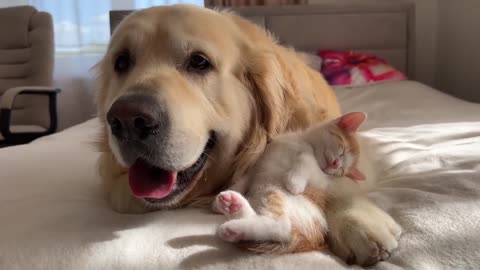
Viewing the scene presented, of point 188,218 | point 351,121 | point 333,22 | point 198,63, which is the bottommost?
point 188,218

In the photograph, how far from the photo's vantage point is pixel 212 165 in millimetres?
1127

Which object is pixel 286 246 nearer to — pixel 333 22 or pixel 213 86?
pixel 213 86

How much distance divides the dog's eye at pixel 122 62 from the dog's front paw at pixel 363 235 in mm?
624

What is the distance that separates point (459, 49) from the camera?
385cm

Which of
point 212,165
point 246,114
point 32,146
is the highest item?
point 246,114

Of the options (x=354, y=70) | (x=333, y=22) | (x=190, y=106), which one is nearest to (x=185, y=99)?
(x=190, y=106)

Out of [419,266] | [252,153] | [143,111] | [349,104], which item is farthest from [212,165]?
[349,104]

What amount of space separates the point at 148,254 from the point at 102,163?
0.52 meters

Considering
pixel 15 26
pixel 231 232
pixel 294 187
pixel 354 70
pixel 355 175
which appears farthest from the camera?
pixel 15 26

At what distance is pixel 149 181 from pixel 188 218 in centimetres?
12

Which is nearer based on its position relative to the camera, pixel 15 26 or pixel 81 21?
pixel 15 26

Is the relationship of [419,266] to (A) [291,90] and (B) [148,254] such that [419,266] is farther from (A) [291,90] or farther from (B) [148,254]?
(A) [291,90]

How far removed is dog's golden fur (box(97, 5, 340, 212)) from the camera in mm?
1056

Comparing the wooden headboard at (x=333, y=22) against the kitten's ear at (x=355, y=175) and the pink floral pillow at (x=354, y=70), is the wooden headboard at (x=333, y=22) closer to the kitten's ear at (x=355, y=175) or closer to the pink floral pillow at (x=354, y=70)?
the pink floral pillow at (x=354, y=70)
